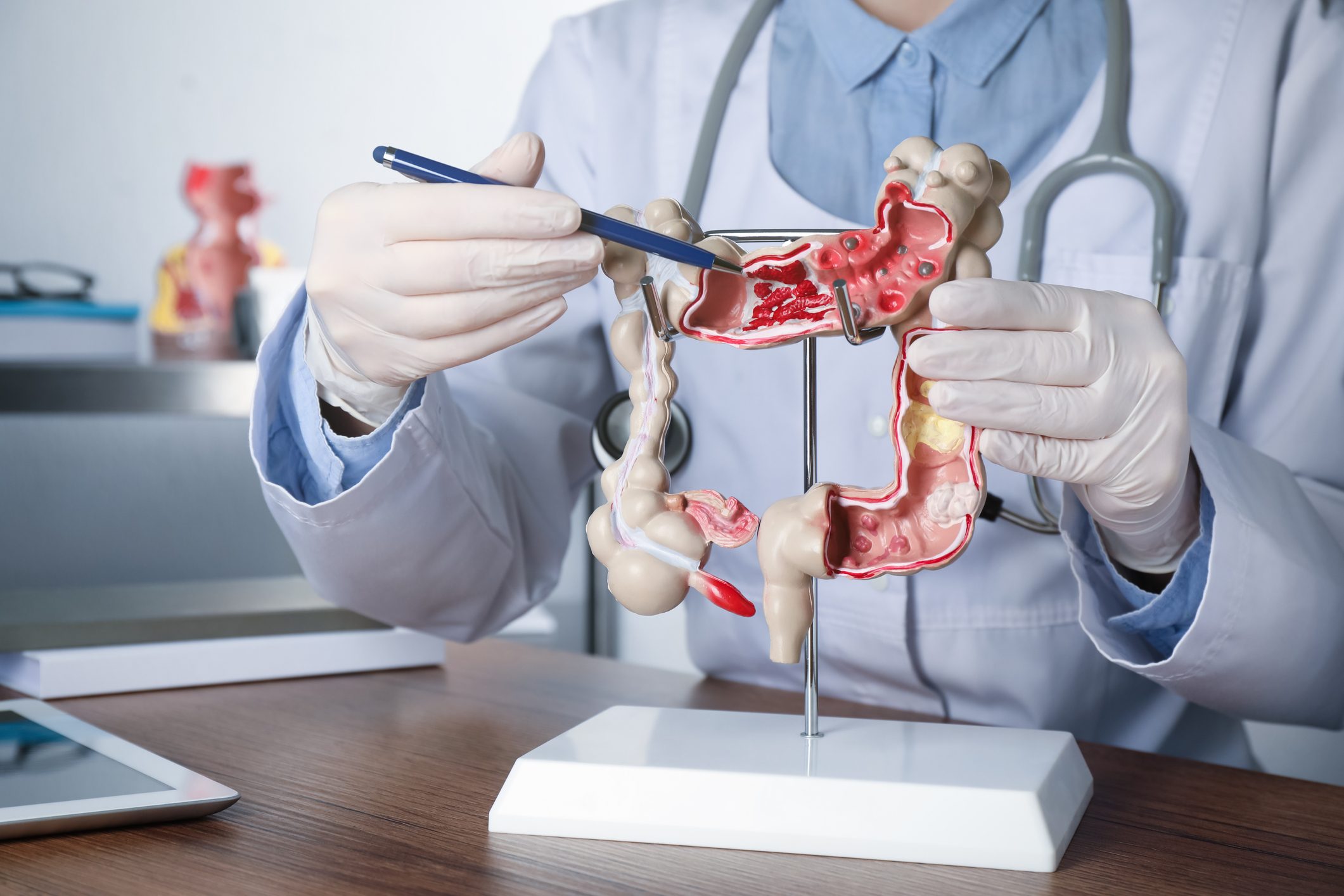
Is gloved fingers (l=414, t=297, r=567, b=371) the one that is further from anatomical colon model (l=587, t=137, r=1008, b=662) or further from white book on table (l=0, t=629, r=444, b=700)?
white book on table (l=0, t=629, r=444, b=700)

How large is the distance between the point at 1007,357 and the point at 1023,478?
324mm

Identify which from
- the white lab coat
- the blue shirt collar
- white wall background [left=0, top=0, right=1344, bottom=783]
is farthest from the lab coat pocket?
white wall background [left=0, top=0, right=1344, bottom=783]

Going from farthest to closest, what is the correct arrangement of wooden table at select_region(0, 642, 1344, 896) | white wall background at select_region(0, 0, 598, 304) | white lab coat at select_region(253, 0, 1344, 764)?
white wall background at select_region(0, 0, 598, 304)
white lab coat at select_region(253, 0, 1344, 764)
wooden table at select_region(0, 642, 1344, 896)

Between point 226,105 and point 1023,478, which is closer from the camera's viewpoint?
point 1023,478

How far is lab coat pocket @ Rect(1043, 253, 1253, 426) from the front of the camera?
2.65 ft

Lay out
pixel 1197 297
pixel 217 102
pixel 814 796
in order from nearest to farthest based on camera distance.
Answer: pixel 814 796 → pixel 1197 297 → pixel 217 102

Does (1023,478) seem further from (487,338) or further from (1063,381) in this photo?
(487,338)

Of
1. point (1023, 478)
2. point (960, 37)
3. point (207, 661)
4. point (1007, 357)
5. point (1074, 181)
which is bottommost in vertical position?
point (207, 661)

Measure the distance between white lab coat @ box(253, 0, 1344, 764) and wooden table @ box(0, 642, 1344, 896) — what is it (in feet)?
0.34

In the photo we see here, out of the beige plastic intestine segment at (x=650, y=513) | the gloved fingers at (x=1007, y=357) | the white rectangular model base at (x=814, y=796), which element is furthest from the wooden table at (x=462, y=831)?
the gloved fingers at (x=1007, y=357)

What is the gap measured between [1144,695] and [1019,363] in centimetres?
48

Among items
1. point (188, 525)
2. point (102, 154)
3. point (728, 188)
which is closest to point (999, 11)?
point (728, 188)

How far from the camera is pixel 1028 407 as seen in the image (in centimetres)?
55

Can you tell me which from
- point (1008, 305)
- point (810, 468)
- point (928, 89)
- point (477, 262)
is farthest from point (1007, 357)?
point (928, 89)
